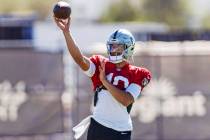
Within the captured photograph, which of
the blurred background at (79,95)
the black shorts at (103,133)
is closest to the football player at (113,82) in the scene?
the black shorts at (103,133)

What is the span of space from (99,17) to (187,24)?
9176 mm

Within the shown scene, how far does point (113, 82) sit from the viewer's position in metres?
7.15

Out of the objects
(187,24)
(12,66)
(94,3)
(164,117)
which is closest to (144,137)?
(164,117)

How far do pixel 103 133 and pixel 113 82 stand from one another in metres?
0.44

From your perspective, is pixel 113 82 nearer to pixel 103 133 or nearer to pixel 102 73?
pixel 102 73

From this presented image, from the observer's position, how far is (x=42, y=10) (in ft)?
267

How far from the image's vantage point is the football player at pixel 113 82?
7.07m

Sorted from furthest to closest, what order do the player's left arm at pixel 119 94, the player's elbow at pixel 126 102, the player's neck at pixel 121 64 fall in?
1. the player's neck at pixel 121 64
2. the player's elbow at pixel 126 102
3. the player's left arm at pixel 119 94

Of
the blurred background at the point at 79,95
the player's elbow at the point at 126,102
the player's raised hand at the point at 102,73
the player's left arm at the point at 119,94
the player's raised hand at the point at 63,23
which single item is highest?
the player's raised hand at the point at 63,23

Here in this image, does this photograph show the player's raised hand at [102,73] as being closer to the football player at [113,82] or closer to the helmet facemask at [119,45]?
the football player at [113,82]

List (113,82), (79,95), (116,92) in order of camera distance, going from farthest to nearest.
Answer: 1. (79,95)
2. (113,82)
3. (116,92)

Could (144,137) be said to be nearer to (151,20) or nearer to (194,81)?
(194,81)

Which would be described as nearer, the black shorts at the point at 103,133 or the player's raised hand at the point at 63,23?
the player's raised hand at the point at 63,23

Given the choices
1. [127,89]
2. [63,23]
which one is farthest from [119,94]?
[63,23]
